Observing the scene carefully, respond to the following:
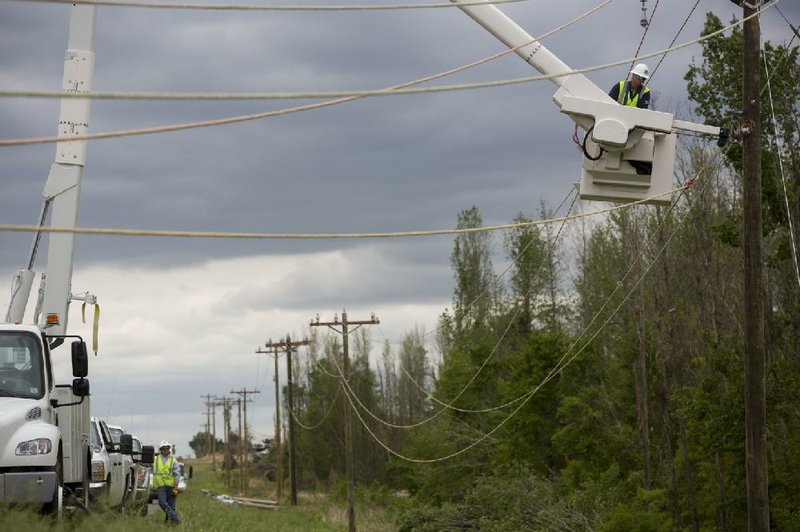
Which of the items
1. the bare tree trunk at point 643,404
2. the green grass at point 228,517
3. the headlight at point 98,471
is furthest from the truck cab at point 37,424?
the bare tree trunk at point 643,404

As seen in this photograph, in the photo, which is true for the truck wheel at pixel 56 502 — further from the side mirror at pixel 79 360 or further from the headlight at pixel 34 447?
the side mirror at pixel 79 360

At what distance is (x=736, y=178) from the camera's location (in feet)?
127

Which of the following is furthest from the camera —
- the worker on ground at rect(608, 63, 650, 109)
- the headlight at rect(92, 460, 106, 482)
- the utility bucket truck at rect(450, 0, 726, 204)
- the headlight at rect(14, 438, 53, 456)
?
the headlight at rect(92, 460, 106, 482)

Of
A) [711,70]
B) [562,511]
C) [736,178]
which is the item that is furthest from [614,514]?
[736,178]

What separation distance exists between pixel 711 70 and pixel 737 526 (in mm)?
11637

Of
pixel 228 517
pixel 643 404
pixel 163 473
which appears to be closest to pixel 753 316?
pixel 163 473

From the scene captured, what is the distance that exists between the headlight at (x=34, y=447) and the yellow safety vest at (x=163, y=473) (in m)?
12.5

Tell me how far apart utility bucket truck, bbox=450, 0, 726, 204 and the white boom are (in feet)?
18.4

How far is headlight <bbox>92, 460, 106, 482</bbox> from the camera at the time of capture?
19.1 metres

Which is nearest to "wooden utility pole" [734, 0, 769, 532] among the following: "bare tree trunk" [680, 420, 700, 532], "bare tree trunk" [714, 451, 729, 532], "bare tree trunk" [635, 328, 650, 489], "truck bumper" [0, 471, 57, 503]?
"bare tree trunk" [714, 451, 729, 532]

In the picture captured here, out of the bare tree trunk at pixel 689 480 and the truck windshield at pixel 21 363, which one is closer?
the truck windshield at pixel 21 363

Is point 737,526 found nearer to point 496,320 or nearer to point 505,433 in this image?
point 505,433

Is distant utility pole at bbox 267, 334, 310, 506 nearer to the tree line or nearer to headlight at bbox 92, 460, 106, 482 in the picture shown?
the tree line

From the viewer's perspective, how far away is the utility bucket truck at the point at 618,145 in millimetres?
14627
